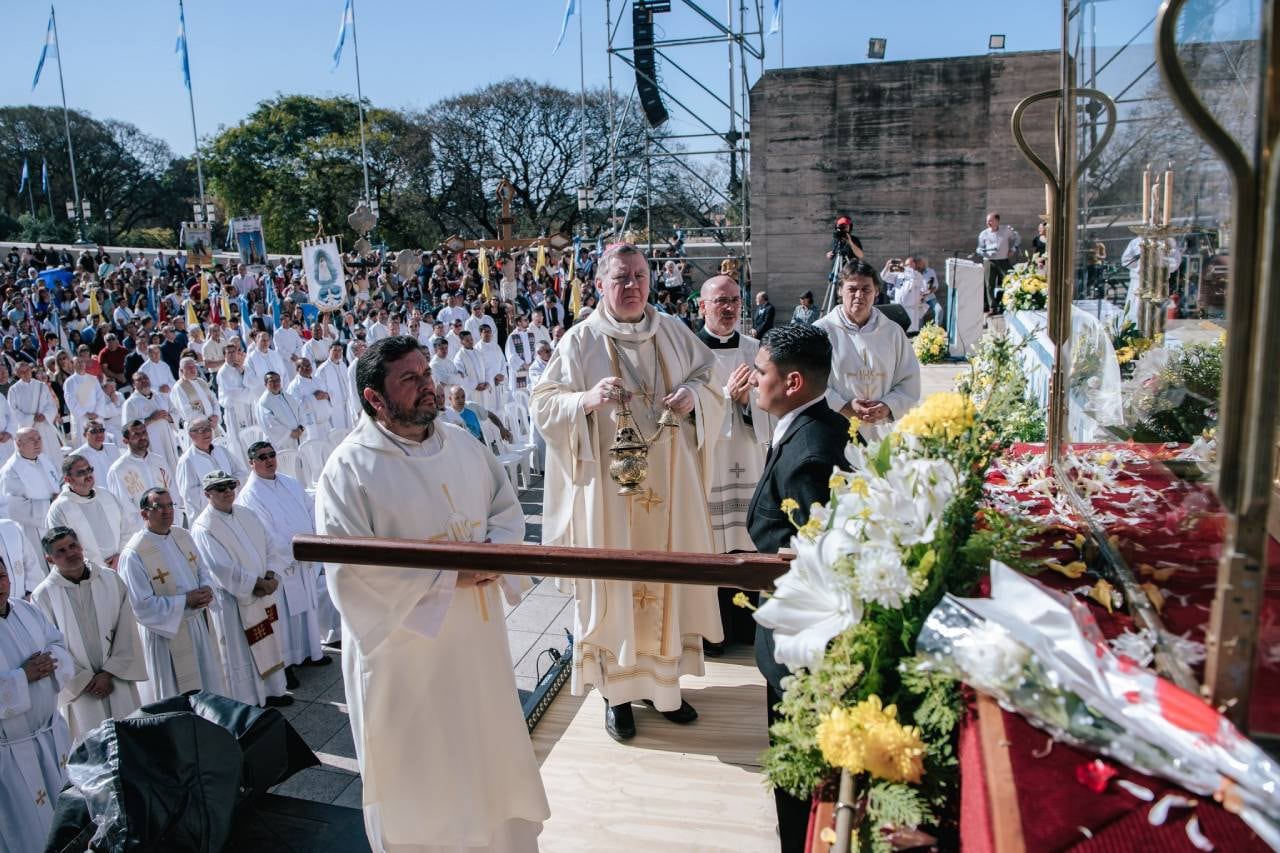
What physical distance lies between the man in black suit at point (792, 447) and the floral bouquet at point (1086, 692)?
4.60 ft

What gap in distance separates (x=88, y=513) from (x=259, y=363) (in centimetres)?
791

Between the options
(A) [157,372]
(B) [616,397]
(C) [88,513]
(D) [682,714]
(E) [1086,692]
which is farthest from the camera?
(A) [157,372]

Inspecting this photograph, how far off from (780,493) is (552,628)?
17.1 ft

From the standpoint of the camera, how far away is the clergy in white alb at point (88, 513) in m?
8.09

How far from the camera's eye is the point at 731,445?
5.68 meters

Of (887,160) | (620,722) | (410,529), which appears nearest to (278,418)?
(620,722)

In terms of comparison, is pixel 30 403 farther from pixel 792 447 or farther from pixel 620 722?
pixel 792 447

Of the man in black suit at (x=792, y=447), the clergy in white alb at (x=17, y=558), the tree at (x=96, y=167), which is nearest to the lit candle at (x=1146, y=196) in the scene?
the man in black suit at (x=792, y=447)

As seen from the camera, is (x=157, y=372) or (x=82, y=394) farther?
(x=157, y=372)

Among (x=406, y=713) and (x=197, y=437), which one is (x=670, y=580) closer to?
(x=406, y=713)

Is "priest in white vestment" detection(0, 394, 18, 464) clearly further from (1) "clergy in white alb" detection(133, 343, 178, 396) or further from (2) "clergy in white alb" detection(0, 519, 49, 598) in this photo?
(2) "clergy in white alb" detection(0, 519, 49, 598)

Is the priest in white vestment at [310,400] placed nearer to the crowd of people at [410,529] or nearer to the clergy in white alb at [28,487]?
the crowd of people at [410,529]

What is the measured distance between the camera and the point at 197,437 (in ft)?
30.0

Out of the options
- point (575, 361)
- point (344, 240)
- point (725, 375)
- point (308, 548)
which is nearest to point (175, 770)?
point (308, 548)
